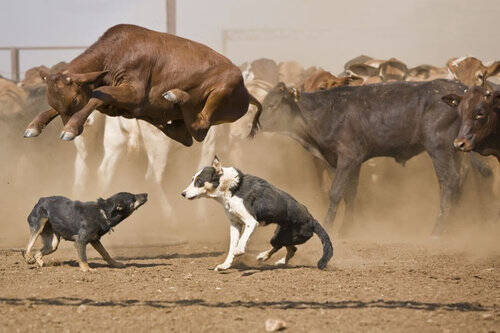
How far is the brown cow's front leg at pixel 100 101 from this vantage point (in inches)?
285

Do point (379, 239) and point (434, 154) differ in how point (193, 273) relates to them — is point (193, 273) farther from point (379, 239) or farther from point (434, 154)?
point (434, 154)

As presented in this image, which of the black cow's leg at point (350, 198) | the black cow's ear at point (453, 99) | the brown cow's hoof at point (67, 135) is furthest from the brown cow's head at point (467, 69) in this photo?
the brown cow's hoof at point (67, 135)

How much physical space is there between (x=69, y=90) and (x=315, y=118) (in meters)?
5.15

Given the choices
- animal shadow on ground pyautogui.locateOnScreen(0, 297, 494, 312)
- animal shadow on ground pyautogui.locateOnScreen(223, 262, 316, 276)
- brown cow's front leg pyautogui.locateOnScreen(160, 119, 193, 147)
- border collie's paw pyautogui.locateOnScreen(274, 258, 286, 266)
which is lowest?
border collie's paw pyautogui.locateOnScreen(274, 258, 286, 266)

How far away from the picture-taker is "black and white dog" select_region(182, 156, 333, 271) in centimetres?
776

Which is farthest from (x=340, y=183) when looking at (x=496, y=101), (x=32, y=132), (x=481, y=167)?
(x=32, y=132)

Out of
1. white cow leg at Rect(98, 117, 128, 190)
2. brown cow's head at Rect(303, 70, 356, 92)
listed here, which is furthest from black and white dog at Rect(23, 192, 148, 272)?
brown cow's head at Rect(303, 70, 356, 92)

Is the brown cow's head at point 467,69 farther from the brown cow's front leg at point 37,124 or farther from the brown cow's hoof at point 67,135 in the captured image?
the brown cow's hoof at point 67,135

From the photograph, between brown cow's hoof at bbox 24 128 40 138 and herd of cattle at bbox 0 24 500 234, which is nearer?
brown cow's hoof at bbox 24 128 40 138

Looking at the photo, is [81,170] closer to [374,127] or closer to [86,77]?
[374,127]

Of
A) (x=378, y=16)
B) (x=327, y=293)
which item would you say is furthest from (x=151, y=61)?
(x=378, y=16)

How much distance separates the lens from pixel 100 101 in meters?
7.55

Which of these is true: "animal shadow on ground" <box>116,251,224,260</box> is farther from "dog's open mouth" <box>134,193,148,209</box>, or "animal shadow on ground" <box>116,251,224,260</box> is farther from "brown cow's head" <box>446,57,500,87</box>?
"brown cow's head" <box>446,57,500,87</box>

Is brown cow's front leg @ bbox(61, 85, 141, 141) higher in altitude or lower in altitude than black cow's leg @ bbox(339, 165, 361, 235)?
higher
